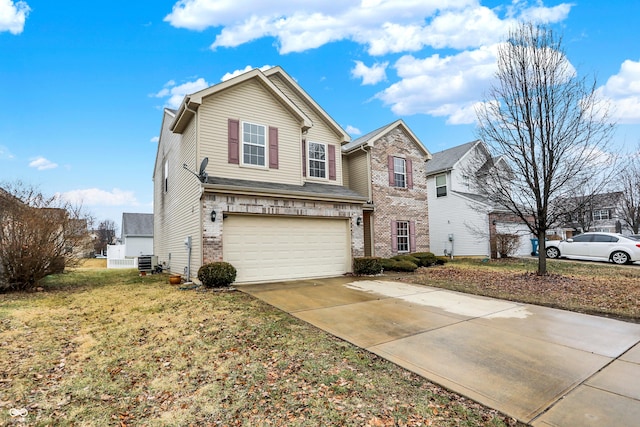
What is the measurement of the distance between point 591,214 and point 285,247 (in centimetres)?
2880

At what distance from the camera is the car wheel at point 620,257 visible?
627 inches

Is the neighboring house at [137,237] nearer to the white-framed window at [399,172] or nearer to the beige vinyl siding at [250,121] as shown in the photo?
the beige vinyl siding at [250,121]

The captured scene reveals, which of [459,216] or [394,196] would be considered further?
[459,216]

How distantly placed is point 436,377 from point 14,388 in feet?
16.2

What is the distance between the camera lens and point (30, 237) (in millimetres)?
10219

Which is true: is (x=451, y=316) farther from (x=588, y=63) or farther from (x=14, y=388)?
(x=588, y=63)

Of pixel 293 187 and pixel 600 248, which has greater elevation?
pixel 293 187

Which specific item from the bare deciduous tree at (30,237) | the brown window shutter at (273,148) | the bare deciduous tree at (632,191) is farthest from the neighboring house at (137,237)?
the bare deciduous tree at (632,191)

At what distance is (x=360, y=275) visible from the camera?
12734 mm

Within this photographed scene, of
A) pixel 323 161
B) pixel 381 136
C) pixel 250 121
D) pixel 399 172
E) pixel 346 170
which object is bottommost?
pixel 399 172

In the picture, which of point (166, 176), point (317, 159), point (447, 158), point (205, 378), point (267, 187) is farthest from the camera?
point (447, 158)

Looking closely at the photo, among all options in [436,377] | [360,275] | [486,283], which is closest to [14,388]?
[436,377]

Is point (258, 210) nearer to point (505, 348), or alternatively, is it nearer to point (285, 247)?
point (285, 247)

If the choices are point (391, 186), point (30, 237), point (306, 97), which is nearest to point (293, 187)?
point (306, 97)
